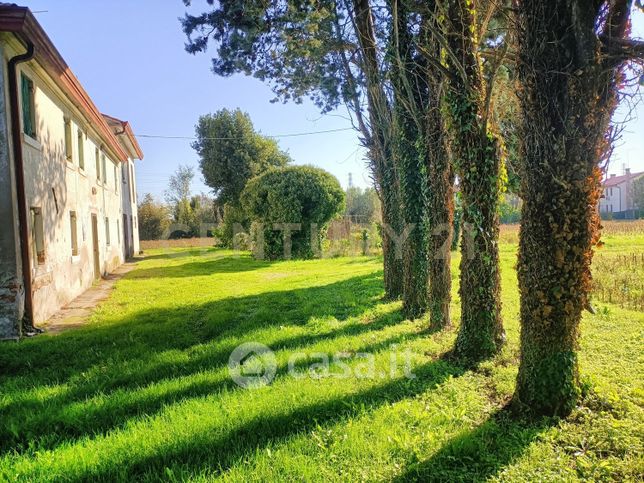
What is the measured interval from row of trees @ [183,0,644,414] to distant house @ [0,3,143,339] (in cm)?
282

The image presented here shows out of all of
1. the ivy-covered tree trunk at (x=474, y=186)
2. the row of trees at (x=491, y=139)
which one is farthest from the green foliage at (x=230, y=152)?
the ivy-covered tree trunk at (x=474, y=186)

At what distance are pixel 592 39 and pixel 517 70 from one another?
1.66ft

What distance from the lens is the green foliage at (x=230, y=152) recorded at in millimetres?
28375

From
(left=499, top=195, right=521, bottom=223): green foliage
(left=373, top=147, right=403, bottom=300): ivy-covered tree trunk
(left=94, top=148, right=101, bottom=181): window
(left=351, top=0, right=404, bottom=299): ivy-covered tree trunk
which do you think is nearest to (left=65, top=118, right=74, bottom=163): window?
(left=94, top=148, right=101, bottom=181): window

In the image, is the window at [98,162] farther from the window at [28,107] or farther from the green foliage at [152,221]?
the green foliage at [152,221]

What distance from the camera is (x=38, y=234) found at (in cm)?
745

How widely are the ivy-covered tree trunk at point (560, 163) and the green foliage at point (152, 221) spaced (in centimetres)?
3391

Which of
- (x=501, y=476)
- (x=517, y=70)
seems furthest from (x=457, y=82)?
(x=501, y=476)

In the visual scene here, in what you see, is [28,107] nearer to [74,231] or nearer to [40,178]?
[40,178]

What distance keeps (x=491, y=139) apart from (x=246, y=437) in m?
3.72

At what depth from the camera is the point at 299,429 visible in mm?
3111

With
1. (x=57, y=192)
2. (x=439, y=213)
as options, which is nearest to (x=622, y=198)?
(x=439, y=213)

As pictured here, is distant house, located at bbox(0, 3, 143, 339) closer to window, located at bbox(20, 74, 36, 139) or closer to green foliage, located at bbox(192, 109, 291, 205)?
window, located at bbox(20, 74, 36, 139)

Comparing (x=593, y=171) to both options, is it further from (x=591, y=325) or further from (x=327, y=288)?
(x=327, y=288)
